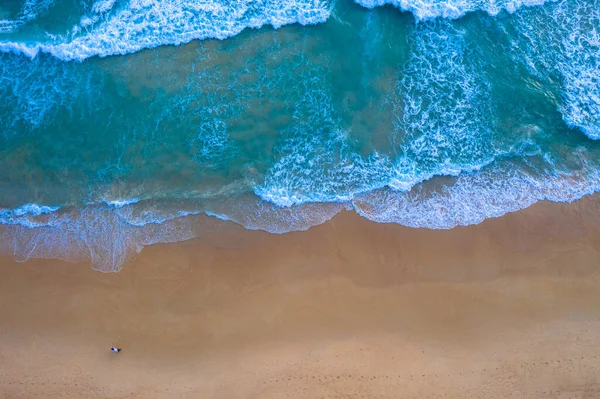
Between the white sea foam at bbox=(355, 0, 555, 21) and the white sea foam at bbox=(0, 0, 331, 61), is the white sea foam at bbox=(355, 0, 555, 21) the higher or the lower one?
the higher one

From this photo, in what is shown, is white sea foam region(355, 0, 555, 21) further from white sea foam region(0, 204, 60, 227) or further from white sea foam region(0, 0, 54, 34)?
white sea foam region(0, 204, 60, 227)

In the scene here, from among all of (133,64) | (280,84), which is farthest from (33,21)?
(280,84)

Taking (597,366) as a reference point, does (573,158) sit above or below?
above

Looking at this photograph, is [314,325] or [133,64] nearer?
[314,325]

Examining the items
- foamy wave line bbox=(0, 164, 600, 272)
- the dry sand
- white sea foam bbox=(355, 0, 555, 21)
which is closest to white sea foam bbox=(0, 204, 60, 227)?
foamy wave line bbox=(0, 164, 600, 272)

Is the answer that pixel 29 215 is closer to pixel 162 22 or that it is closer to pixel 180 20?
pixel 162 22

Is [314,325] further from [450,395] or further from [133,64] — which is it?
[133,64]

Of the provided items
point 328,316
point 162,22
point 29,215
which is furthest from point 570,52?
point 29,215
